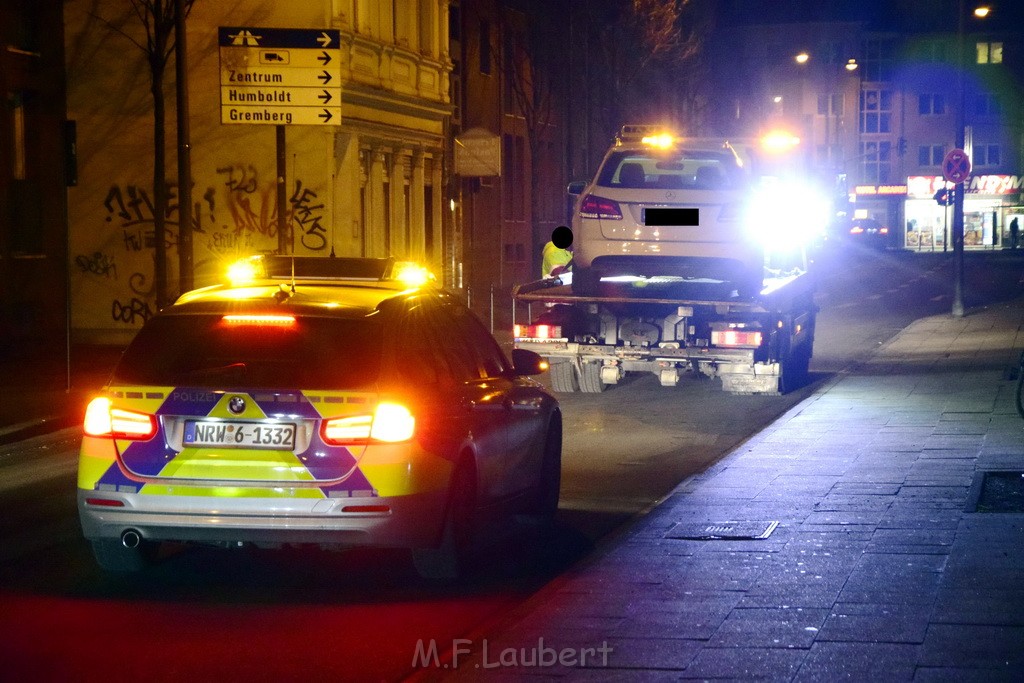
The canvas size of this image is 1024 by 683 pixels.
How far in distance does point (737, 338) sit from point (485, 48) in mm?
26278

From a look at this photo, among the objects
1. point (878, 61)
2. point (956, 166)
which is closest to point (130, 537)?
point (956, 166)

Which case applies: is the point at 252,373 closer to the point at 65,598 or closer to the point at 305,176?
the point at 65,598

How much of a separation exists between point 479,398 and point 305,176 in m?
20.8

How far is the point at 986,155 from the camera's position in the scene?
10512cm

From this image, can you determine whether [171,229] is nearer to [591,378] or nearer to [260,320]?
[591,378]

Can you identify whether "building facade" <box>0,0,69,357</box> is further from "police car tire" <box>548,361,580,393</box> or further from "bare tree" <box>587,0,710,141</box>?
"bare tree" <box>587,0,710,141</box>

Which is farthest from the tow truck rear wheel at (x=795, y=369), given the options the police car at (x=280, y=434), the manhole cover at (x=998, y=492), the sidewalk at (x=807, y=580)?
the police car at (x=280, y=434)

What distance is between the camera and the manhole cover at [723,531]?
9.19 meters

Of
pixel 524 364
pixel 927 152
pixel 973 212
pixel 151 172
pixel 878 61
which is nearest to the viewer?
pixel 524 364

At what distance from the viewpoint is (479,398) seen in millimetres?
8516

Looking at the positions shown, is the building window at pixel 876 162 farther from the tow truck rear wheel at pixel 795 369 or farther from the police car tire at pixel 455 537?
the police car tire at pixel 455 537

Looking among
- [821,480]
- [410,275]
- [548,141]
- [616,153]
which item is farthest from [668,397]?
[548,141]

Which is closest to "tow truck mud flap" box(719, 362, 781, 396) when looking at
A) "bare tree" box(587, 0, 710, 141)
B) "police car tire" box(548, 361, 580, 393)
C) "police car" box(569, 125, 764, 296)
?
"police car" box(569, 125, 764, 296)

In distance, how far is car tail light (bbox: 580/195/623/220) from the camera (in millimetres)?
17375
